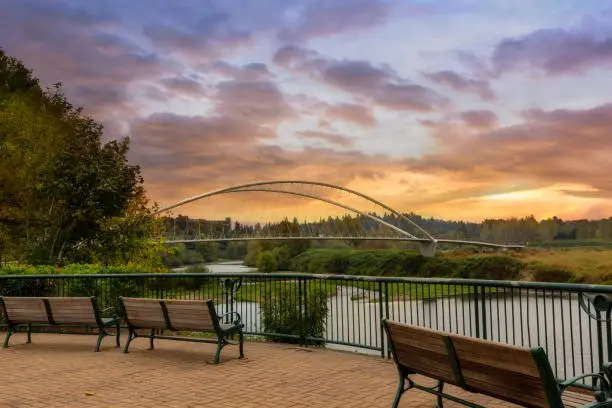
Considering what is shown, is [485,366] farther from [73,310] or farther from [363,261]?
[363,261]

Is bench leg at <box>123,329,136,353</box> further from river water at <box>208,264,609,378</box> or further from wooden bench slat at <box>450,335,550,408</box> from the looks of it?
wooden bench slat at <box>450,335,550,408</box>

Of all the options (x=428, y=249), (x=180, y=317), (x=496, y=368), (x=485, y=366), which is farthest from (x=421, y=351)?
(x=428, y=249)

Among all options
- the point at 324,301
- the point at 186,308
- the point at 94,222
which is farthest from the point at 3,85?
the point at 186,308

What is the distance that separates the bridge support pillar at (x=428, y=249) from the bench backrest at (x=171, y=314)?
59876 millimetres

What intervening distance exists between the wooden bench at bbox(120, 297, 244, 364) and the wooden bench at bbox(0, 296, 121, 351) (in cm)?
67

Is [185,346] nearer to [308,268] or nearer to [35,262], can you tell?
[35,262]

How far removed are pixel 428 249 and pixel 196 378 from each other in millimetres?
61923

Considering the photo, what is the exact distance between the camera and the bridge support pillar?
67000mm

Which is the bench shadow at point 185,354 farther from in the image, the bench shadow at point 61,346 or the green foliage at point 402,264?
the green foliage at point 402,264

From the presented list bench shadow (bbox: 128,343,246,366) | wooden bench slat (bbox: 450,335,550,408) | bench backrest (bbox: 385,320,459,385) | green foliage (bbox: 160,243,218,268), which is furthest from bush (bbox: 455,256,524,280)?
wooden bench slat (bbox: 450,335,550,408)

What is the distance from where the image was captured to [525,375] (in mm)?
4047

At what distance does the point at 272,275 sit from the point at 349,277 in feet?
4.64

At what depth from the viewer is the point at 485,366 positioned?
14.5ft

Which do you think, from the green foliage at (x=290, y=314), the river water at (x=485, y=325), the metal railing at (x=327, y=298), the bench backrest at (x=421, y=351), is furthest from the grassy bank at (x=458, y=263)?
the bench backrest at (x=421, y=351)
